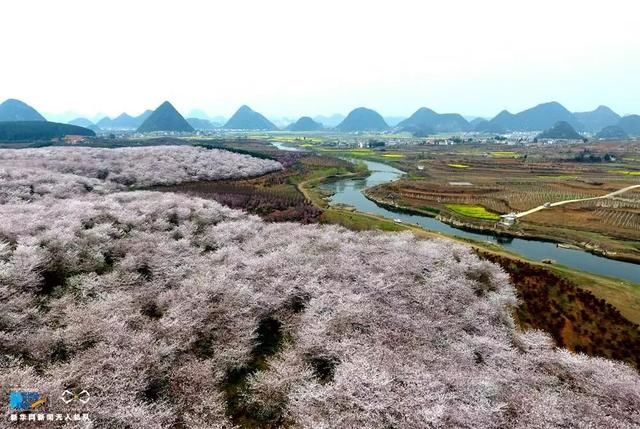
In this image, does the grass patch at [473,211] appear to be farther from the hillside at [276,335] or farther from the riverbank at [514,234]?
the hillside at [276,335]

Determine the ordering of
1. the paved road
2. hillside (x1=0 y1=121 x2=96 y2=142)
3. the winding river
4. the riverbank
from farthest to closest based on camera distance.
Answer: hillside (x1=0 y1=121 x2=96 y2=142) < the paved road < the riverbank < the winding river

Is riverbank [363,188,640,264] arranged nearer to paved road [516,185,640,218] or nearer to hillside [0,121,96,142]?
paved road [516,185,640,218]

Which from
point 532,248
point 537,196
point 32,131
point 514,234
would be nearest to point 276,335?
point 532,248

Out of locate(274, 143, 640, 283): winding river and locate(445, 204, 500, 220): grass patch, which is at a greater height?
locate(445, 204, 500, 220): grass patch

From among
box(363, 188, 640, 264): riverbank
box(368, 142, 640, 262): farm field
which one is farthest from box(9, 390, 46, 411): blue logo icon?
box(368, 142, 640, 262): farm field

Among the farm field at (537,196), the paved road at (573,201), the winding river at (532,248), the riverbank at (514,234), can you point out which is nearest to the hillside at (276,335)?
the winding river at (532,248)

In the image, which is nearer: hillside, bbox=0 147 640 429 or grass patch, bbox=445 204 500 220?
hillside, bbox=0 147 640 429

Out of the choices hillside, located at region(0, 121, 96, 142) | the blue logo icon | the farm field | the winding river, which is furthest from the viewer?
hillside, located at region(0, 121, 96, 142)
